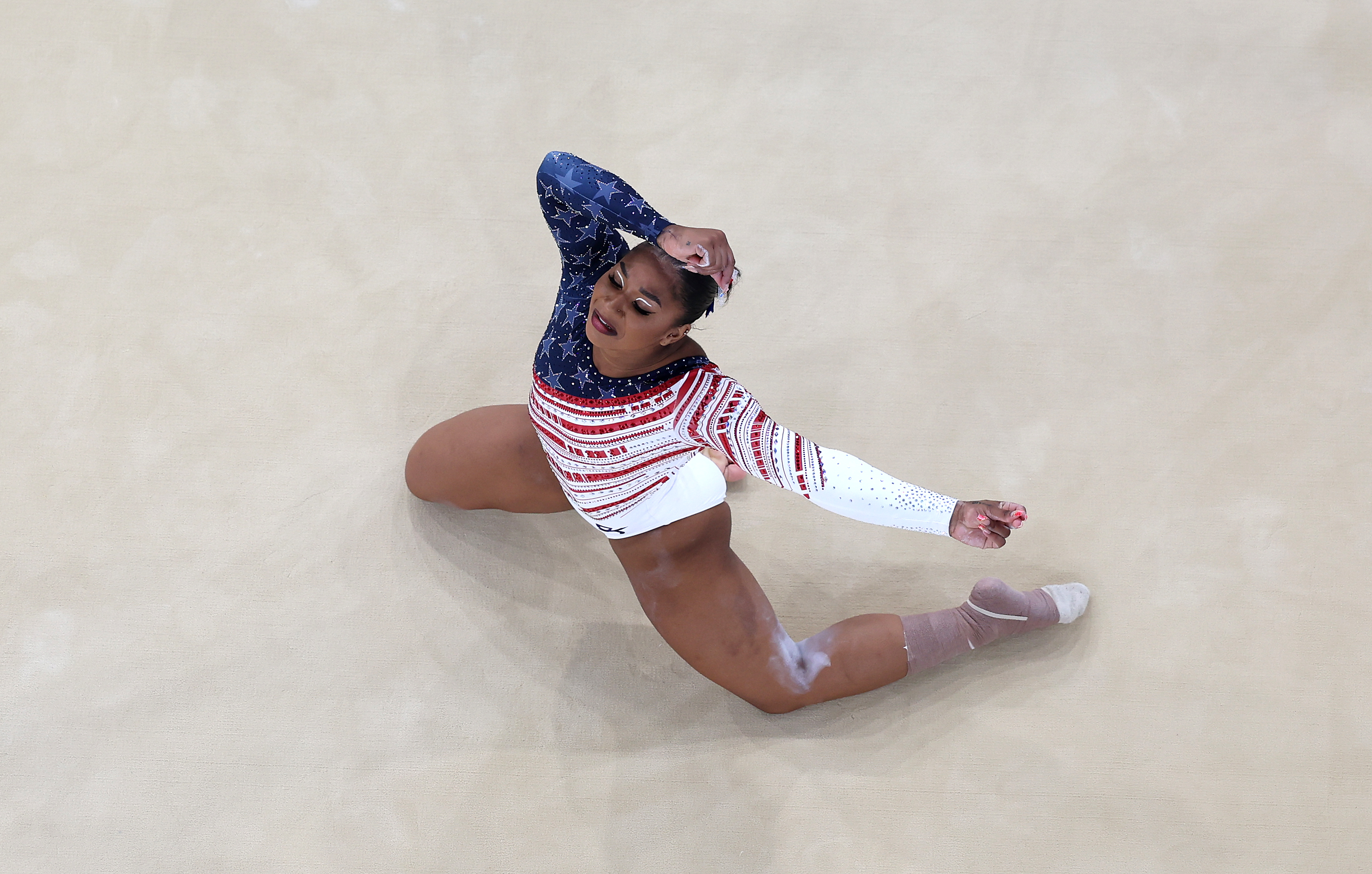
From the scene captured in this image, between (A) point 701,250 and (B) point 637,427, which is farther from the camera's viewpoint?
(B) point 637,427

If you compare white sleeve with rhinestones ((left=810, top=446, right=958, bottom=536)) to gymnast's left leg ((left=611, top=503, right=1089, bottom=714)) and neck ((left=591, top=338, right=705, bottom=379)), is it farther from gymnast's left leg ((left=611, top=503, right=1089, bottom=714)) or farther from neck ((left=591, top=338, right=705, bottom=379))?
gymnast's left leg ((left=611, top=503, right=1089, bottom=714))

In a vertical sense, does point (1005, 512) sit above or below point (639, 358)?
below

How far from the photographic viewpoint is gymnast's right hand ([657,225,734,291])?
61.5 inches

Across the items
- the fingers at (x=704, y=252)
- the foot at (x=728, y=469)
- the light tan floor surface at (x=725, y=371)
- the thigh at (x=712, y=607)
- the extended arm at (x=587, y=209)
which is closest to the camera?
the fingers at (x=704, y=252)

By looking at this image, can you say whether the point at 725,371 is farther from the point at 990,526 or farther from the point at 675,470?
the point at 990,526

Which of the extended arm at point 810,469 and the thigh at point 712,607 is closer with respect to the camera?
the extended arm at point 810,469

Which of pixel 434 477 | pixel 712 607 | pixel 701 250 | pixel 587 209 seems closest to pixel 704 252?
pixel 701 250

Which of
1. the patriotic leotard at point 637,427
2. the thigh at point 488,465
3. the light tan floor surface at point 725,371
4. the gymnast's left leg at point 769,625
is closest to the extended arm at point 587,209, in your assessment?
the patriotic leotard at point 637,427

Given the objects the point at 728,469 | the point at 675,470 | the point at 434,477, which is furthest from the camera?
the point at 728,469

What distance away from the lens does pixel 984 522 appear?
5.45 feet

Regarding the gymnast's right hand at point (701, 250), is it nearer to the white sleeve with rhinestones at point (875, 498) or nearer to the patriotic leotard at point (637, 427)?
the patriotic leotard at point (637, 427)

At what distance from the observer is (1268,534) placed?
7.98 feet

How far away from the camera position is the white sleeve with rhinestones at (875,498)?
5.41 ft

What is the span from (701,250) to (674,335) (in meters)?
0.17
